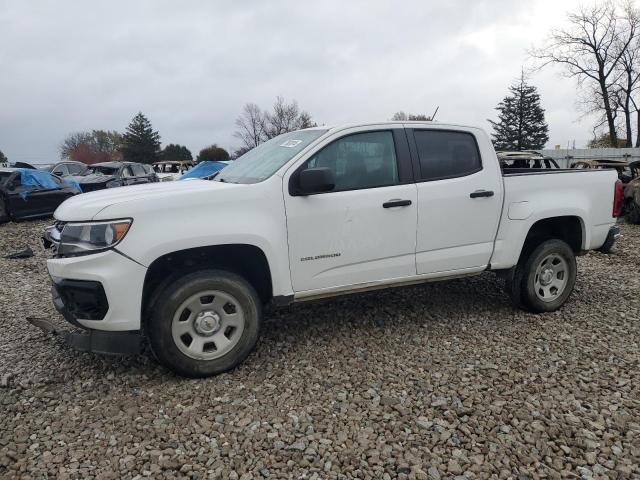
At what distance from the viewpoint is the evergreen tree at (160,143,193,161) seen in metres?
66.5

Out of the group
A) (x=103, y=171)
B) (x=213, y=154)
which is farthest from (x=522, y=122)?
(x=103, y=171)

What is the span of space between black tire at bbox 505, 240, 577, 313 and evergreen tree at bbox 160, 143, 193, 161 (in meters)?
65.8

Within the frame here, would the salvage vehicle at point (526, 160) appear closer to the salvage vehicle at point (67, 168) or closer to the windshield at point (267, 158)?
the windshield at point (267, 158)

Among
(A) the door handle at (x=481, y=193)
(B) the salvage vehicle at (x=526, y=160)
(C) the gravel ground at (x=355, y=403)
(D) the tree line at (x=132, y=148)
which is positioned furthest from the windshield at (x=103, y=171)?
(D) the tree line at (x=132, y=148)

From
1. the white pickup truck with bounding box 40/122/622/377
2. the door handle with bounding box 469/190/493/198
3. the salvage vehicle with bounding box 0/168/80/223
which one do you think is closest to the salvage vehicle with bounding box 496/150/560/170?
the white pickup truck with bounding box 40/122/622/377

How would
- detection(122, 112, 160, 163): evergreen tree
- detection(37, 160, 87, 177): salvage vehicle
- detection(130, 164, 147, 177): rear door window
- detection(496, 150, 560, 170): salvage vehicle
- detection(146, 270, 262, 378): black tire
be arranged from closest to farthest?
1. detection(146, 270, 262, 378): black tire
2. detection(496, 150, 560, 170): salvage vehicle
3. detection(130, 164, 147, 177): rear door window
4. detection(37, 160, 87, 177): salvage vehicle
5. detection(122, 112, 160, 163): evergreen tree

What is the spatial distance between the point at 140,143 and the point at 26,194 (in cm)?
5611

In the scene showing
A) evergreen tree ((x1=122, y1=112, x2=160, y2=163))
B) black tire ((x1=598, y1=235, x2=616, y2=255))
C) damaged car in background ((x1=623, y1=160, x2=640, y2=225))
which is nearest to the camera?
black tire ((x1=598, y1=235, x2=616, y2=255))

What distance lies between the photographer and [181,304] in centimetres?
331

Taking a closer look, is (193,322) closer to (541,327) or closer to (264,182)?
(264,182)

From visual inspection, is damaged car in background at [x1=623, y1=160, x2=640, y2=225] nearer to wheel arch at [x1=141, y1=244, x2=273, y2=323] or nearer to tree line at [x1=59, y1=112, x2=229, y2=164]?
wheel arch at [x1=141, y1=244, x2=273, y2=323]

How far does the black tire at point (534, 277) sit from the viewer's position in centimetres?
461

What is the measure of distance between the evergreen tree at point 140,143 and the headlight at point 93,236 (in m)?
63.9

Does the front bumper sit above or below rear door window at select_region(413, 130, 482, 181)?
below
